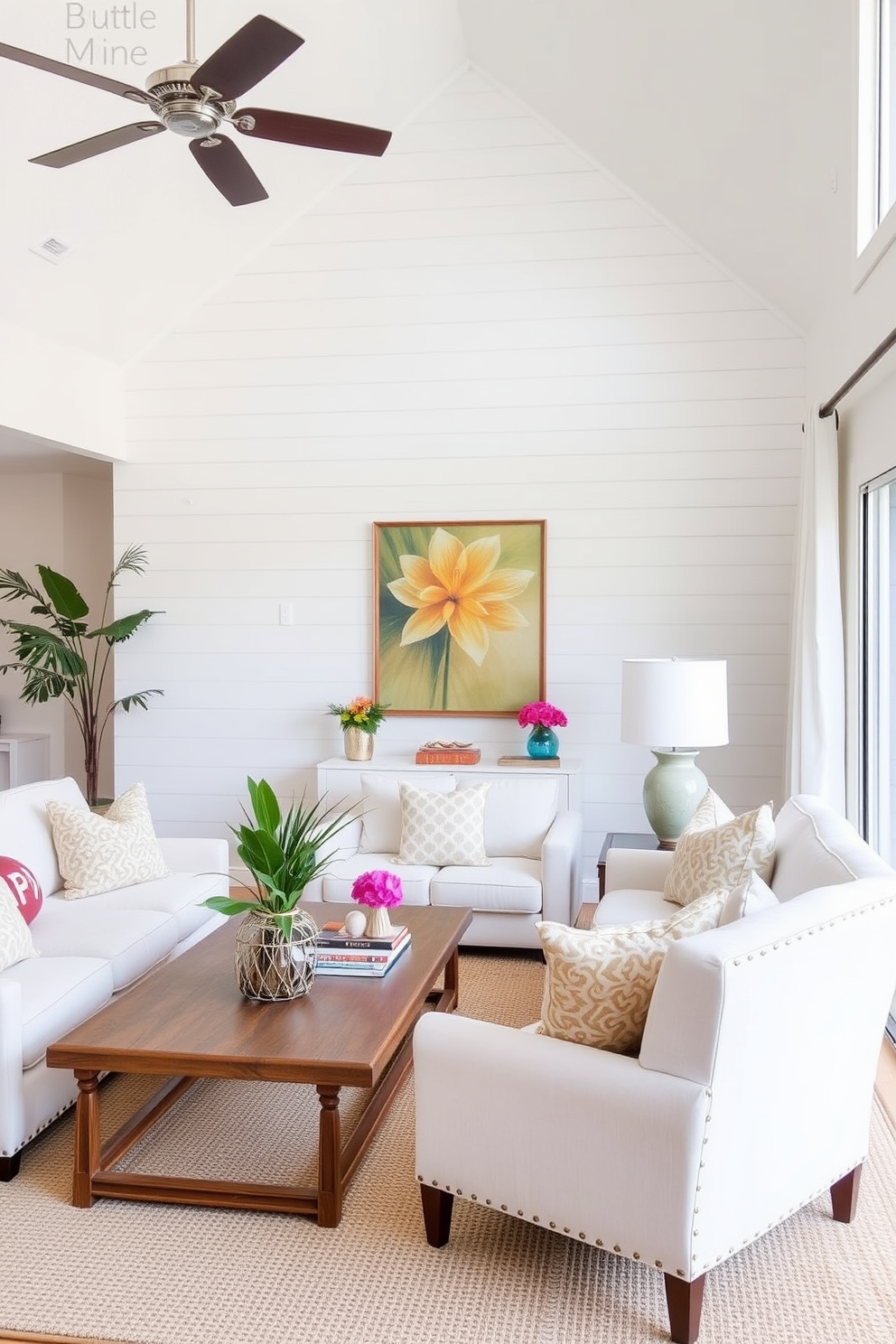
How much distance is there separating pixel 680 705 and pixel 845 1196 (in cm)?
212

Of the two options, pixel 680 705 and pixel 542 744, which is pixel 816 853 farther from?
pixel 542 744

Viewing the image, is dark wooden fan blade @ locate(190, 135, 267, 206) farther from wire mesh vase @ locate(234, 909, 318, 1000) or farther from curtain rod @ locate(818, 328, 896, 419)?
wire mesh vase @ locate(234, 909, 318, 1000)

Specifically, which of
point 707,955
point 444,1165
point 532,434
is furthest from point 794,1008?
point 532,434

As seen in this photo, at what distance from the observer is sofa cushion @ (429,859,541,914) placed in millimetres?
4539

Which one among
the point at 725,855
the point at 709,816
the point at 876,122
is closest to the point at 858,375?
the point at 876,122

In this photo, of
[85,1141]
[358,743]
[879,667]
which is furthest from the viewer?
[358,743]

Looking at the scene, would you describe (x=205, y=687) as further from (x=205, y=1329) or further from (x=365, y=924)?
(x=205, y=1329)

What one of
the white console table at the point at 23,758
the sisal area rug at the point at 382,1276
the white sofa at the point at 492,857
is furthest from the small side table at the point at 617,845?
the white console table at the point at 23,758

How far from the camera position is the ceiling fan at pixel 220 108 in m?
2.39

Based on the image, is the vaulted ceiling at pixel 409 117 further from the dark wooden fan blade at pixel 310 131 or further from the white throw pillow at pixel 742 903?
the white throw pillow at pixel 742 903

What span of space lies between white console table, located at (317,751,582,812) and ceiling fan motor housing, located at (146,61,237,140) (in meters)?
3.13

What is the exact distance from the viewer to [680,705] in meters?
4.40

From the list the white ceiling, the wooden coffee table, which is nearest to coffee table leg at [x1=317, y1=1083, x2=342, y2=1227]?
the wooden coffee table

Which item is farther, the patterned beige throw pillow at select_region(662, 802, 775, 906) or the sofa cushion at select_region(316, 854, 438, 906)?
the sofa cushion at select_region(316, 854, 438, 906)
